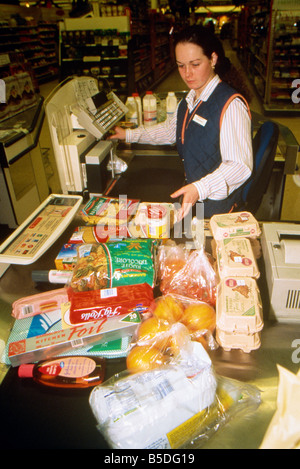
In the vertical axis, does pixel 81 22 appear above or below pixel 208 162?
above

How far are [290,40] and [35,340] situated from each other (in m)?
8.67

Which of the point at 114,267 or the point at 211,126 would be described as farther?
the point at 211,126

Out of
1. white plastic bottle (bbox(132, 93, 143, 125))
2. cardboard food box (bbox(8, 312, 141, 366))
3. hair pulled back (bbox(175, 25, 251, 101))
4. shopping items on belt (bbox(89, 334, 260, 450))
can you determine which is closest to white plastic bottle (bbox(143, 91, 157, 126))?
white plastic bottle (bbox(132, 93, 143, 125))

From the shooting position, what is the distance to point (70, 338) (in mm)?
950

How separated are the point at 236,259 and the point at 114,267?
412 millimetres

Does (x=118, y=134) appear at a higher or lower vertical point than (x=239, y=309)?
higher

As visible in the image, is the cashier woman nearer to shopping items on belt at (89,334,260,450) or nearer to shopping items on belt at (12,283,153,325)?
shopping items on belt at (12,283,153,325)

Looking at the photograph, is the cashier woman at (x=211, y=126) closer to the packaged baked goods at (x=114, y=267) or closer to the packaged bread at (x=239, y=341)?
the packaged baked goods at (x=114, y=267)

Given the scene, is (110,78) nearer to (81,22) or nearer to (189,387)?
(81,22)

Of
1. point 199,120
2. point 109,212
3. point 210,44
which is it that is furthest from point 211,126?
point 109,212

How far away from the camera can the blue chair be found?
78.7 inches

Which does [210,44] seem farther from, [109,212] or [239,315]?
[239,315]

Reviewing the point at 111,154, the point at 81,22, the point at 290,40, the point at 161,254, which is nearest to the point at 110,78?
the point at 81,22
